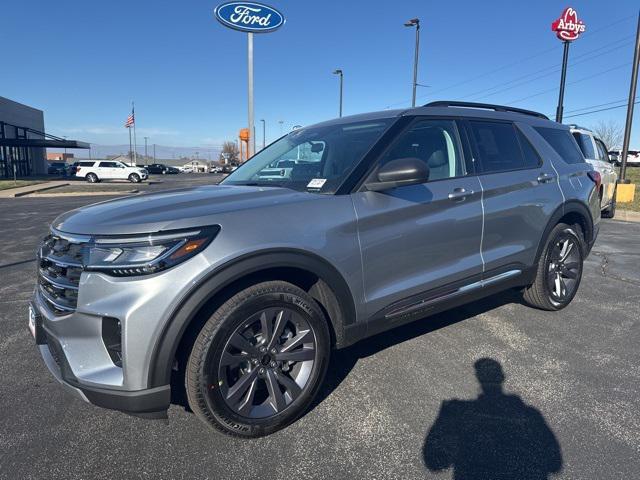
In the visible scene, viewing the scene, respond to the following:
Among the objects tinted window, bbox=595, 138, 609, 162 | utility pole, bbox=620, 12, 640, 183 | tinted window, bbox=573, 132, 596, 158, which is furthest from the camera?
utility pole, bbox=620, 12, 640, 183

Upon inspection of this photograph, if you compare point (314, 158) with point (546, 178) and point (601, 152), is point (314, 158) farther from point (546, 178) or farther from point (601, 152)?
point (601, 152)

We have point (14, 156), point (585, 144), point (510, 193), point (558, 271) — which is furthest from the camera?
point (14, 156)

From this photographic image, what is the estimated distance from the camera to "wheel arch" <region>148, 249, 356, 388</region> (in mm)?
2191

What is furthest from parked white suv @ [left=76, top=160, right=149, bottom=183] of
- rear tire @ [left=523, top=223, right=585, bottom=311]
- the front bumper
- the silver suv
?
the front bumper

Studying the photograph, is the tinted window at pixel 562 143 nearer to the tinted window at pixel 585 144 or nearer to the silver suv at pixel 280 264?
the silver suv at pixel 280 264

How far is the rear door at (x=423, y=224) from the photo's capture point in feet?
9.45

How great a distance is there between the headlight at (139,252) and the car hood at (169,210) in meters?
0.05

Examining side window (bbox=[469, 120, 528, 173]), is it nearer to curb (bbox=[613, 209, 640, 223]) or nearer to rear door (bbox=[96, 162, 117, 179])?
curb (bbox=[613, 209, 640, 223])

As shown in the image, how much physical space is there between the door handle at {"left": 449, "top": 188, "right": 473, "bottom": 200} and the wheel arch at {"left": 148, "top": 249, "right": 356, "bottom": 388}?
3.78 feet

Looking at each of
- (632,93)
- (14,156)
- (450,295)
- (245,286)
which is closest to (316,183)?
(245,286)

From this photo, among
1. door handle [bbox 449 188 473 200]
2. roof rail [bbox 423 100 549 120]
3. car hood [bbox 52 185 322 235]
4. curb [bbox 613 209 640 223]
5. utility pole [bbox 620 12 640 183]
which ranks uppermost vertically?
utility pole [bbox 620 12 640 183]

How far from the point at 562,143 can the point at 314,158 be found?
2.81 metres

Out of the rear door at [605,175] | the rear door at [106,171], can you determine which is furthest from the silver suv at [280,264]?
the rear door at [106,171]

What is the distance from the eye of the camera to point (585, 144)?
10547mm
